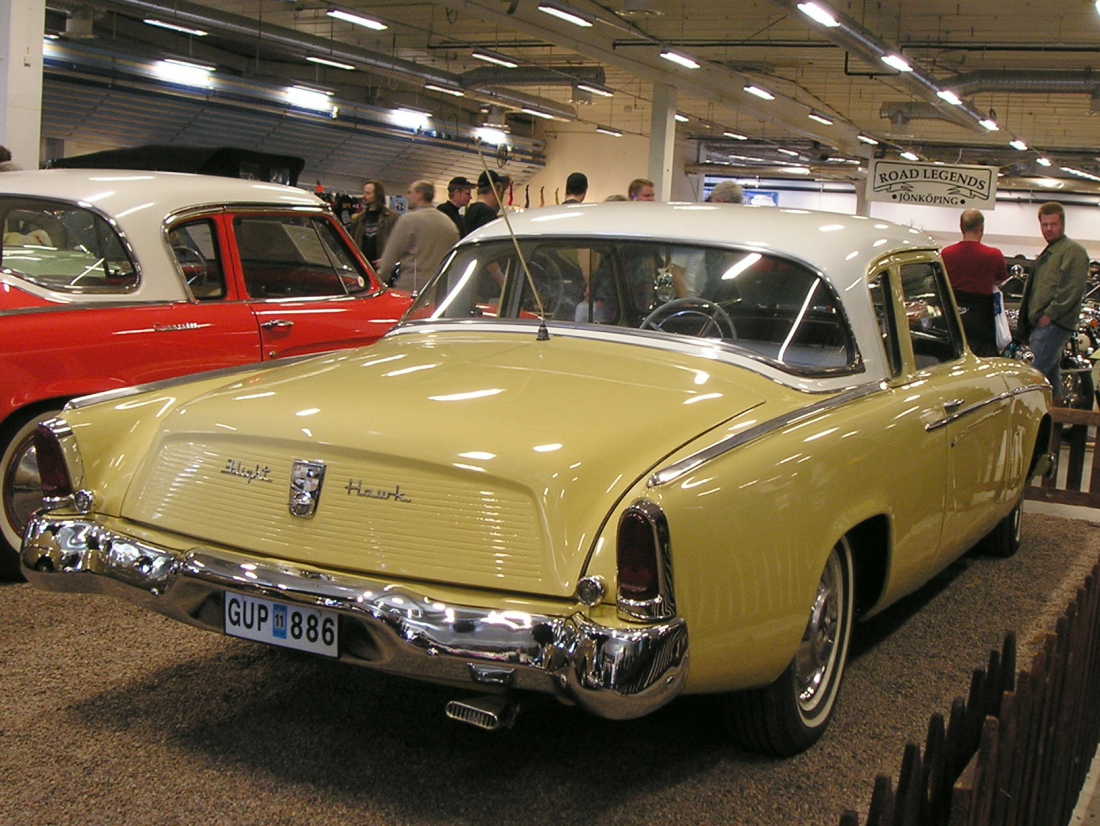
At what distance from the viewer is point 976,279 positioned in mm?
8938

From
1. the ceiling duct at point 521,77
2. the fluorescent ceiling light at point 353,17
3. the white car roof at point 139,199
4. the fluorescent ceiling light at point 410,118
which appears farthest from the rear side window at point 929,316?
the fluorescent ceiling light at point 410,118

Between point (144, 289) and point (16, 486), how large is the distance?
1112 mm

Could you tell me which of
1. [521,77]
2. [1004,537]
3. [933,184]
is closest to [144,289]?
[1004,537]

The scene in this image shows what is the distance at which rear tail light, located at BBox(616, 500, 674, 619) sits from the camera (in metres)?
2.68

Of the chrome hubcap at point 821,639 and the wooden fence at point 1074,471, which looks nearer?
the chrome hubcap at point 821,639

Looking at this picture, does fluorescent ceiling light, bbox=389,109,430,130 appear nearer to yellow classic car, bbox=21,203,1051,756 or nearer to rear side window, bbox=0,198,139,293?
rear side window, bbox=0,198,139,293

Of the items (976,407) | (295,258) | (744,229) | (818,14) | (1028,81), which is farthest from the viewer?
(1028,81)

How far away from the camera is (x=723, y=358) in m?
3.77

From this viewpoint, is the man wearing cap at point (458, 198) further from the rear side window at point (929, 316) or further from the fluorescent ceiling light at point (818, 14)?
the fluorescent ceiling light at point (818, 14)

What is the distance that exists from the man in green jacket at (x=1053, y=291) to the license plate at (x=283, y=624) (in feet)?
25.1

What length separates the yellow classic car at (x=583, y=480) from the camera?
272cm

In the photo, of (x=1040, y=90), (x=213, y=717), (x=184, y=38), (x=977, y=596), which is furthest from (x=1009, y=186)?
(x=213, y=717)

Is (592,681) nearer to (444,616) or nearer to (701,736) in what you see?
(444,616)

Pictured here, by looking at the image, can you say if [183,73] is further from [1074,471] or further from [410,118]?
[1074,471]
